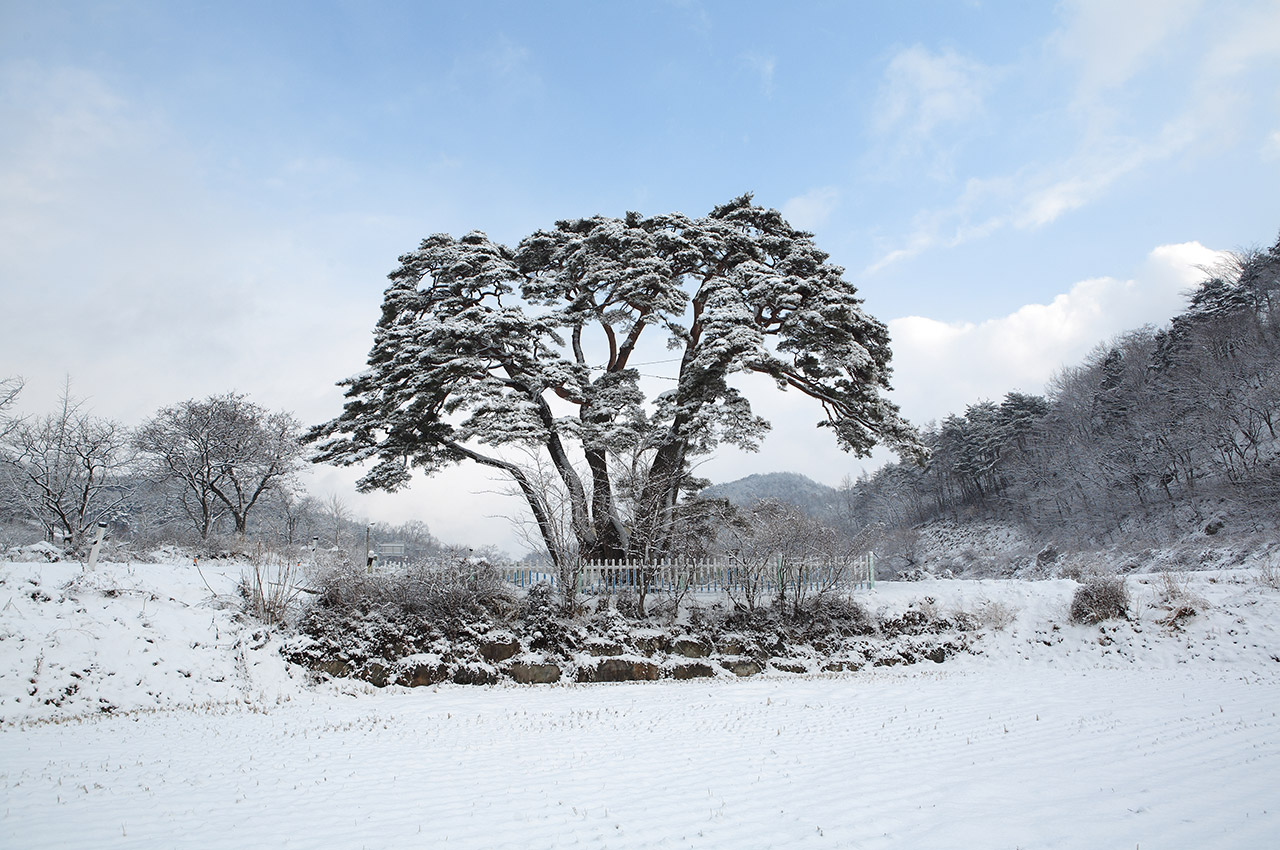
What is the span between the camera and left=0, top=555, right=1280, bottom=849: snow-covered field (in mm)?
4535

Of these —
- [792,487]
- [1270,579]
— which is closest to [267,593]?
[1270,579]

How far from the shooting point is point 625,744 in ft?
Answer: 24.2

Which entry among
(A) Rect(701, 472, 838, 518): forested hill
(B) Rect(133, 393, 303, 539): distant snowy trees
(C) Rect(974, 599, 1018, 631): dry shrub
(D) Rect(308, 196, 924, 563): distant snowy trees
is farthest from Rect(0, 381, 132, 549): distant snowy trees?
(A) Rect(701, 472, 838, 518): forested hill

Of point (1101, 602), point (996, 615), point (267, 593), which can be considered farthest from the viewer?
point (996, 615)

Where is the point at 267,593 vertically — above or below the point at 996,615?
above

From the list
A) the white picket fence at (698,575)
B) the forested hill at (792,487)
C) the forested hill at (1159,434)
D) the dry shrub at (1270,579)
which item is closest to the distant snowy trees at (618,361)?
the white picket fence at (698,575)

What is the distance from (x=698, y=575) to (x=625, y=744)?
9.16 metres

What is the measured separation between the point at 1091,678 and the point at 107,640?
684 inches

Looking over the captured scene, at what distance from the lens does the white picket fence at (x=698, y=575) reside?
1551 centimetres

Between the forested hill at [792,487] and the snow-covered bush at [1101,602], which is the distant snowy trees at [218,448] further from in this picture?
the forested hill at [792,487]

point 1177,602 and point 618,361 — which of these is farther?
point 618,361

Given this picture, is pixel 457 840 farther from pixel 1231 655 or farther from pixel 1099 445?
pixel 1099 445

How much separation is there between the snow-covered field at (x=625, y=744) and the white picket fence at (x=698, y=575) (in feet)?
8.33

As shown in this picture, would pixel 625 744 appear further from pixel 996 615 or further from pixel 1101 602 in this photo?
pixel 1101 602
